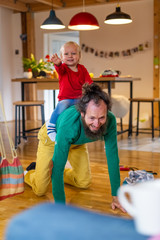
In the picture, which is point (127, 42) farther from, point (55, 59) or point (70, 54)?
point (55, 59)

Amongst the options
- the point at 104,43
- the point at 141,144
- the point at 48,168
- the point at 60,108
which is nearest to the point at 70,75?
the point at 60,108

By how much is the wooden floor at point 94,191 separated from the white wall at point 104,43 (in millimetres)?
2417

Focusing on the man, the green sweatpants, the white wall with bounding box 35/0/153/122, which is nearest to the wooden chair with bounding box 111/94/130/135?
the white wall with bounding box 35/0/153/122

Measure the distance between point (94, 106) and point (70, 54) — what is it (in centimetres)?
143

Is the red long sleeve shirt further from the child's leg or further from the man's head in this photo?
the man's head

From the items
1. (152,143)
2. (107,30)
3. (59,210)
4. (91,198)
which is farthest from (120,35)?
(59,210)

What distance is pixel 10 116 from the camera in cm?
726

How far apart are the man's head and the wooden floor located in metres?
0.74

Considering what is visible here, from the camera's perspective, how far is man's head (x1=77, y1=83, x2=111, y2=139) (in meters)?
1.79

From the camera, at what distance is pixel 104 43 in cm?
639

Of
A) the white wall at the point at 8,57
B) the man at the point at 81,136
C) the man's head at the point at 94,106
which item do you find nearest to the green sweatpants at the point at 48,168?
the man at the point at 81,136

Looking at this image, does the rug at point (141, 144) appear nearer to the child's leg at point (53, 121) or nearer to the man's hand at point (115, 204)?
the child's leg at point (53, 121)

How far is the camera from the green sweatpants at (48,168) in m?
2.49

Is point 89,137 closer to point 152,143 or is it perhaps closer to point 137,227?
point 137,227
